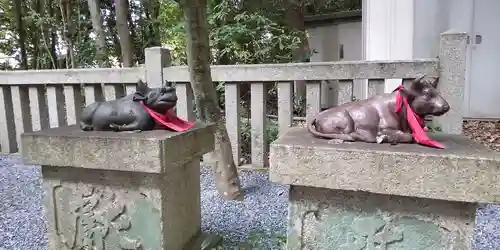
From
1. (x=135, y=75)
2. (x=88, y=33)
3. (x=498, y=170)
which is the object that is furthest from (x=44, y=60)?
(x=498, y=170)

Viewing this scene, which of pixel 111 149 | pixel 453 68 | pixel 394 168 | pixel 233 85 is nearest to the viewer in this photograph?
pixel 394 168

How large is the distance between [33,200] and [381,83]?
304 centimetres

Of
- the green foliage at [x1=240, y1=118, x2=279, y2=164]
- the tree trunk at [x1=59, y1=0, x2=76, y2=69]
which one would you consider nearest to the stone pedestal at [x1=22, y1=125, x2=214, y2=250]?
the green foliage at [x1=240, y1=118, x2=279, y2=164]

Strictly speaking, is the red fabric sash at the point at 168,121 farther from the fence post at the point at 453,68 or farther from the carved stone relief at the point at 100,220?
the fence post at the point at 453,68

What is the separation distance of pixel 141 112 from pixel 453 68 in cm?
232

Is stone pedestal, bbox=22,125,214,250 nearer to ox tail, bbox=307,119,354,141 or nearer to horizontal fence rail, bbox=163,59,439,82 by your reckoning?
ox tail, bbox=307,119,354,141

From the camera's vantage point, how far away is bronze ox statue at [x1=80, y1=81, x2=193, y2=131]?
179 cm

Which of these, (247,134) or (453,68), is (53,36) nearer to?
(247,134)

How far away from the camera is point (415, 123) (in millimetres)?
1485

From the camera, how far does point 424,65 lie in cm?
292

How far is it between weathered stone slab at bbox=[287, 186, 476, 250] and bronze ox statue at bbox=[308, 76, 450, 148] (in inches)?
9.2

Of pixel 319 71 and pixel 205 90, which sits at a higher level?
pixel 319 71

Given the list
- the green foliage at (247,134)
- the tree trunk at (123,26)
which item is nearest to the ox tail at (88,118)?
the green foliage at (247,134)

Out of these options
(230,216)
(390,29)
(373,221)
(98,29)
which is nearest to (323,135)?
(373,221)
